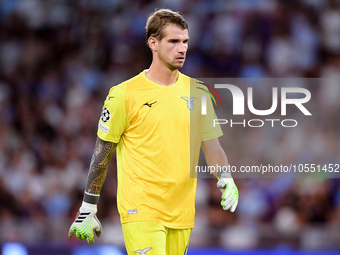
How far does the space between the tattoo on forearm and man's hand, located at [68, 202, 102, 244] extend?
154mm

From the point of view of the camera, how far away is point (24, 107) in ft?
39.4

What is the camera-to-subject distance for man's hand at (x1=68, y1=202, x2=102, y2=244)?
5457mm

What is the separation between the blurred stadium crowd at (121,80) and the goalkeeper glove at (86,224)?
3.05 m

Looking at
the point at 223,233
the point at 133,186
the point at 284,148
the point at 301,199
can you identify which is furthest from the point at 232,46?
the point at 133,186

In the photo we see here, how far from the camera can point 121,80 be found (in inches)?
468

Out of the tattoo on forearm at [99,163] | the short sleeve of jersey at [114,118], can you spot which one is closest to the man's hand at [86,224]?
the tattoo on forearm at [99,163]

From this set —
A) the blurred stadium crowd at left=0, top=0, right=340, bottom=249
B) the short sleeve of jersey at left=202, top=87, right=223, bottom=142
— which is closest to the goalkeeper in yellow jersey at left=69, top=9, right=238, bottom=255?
the short sleeve of jersey at left=202, top=87, right=223, bottom=142

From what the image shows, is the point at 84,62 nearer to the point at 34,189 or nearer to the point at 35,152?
the point at 35,152

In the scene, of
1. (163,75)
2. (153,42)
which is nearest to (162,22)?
(153,42)

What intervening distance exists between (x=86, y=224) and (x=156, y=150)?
2.87ft

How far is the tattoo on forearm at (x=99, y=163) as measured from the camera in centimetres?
548

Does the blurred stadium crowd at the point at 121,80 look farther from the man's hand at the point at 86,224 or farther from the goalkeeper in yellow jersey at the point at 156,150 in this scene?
the goalkeeper in yellow jersey at the point at 156,150

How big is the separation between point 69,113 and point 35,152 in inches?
37.2

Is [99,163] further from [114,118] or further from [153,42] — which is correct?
[153,42]
